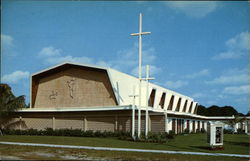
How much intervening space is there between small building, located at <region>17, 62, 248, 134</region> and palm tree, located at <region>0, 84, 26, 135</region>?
3.51 ft

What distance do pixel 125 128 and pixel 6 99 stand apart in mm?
12547

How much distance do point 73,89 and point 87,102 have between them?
2357 mm

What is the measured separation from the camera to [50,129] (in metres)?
Result: 31.5

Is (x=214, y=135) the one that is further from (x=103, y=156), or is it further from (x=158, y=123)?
(x=158, y=123)

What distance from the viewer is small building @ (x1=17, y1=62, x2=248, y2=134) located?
2977cm

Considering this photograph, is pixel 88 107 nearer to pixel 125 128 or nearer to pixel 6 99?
pixel 125 128

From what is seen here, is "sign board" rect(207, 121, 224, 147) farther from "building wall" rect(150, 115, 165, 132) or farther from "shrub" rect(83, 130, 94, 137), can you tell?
"shrub" rect(83, 130, 94, 137)

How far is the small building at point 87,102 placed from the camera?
29.8 metres

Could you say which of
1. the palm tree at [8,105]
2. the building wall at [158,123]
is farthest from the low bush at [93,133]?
the palm tree at [8,105]

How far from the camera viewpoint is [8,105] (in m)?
31.6

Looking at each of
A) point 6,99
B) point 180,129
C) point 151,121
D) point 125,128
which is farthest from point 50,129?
point 180,129

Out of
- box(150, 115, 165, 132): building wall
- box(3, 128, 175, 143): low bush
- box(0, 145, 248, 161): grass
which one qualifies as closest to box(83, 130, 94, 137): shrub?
box(3, 128, 175, 143): low bush

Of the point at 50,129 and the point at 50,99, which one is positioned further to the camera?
the point at 50,99

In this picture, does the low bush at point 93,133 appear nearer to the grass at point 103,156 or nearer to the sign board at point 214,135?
the sign board at point 214,135
